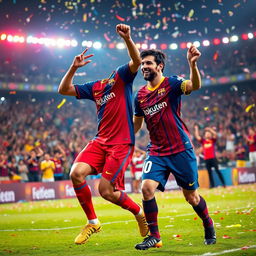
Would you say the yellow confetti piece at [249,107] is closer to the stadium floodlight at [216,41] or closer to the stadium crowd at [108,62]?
the stadium crowd at [108,62]

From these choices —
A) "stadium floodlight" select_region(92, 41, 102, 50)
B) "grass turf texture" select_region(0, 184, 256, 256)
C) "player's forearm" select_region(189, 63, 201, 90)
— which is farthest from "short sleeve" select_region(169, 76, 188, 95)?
"stadium floodlight" select_region(92, 41, 102, 50)

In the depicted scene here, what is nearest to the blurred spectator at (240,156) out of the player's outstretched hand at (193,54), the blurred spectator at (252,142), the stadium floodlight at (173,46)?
the blurred spectator at (252,142)

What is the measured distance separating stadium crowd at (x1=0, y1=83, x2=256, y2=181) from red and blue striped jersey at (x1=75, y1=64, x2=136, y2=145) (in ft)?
50.3

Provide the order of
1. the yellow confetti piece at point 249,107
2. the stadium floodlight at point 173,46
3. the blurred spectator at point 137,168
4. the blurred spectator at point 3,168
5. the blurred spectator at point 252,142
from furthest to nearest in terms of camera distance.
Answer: the stadium floodlight at point 173,46 < the yellow confetti piece at point 249,107 < the blurred spectator at point 252,142 < the blurred spectator at point 137,168 < the blurred spectator at point 3,168

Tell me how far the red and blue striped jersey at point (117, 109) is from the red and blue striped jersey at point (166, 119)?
0.30m

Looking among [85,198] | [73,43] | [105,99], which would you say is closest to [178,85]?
[105,99]

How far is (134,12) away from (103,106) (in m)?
32.4

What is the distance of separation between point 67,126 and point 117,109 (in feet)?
97.0

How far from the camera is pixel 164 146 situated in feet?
22.0

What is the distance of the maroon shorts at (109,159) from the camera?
22.1 ft

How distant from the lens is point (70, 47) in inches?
1582

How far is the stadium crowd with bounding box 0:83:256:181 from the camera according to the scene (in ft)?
78.5

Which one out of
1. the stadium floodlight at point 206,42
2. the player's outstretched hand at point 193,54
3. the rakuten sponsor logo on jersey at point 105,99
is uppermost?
the stadium floodlight at point 206,42

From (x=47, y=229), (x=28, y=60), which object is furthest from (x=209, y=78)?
(x=47, y=229)
